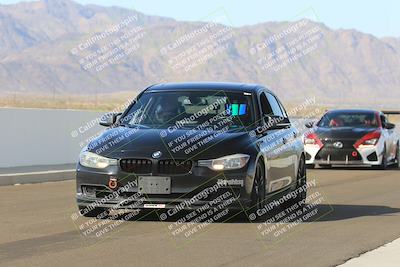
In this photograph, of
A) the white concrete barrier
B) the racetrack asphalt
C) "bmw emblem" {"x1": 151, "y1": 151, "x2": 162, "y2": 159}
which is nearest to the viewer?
the racetrack asphalt

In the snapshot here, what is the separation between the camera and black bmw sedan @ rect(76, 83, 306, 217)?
10492 millimetres

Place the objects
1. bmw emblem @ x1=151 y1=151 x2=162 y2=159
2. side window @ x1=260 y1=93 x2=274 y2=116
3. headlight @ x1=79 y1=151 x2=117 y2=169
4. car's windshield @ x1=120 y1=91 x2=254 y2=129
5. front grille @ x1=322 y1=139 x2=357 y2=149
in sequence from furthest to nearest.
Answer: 1. front grille @ x1=322 y1=139 x2=357 y2=149
2. side window @ x1=260 y1=93 x2=274 y2=116
3. car's windshield @ x1=120 y1=91 x2=254 y2=129
4. headlight @ x1=79 y1=151 x2=117 y2=169
5. bmw emblem @ x1=151 y1=151 x2=162 y2=159

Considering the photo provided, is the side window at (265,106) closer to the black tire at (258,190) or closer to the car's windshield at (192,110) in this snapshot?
the car's windshield at (192,110)

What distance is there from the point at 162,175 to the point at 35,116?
11762 mm

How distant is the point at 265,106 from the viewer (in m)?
12.5

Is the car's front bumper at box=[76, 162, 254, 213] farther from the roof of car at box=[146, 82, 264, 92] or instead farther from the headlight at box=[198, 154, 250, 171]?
the roof of car at box=[146, 82, 264, 92]

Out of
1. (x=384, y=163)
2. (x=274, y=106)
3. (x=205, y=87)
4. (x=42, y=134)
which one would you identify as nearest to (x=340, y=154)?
(x=384, y=163)

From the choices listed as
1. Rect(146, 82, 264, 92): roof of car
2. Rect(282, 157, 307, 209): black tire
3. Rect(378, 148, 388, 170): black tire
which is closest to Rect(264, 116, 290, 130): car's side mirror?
Rect(146, 82, 264, 92): roof of car

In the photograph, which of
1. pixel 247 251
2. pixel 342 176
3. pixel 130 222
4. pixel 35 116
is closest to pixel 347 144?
pixel 342 176

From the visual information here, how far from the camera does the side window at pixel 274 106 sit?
12844 millimetres

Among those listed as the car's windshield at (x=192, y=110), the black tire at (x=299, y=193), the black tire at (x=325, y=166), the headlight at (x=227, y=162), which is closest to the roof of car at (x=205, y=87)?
the car's windshield at (x=192, y=110)

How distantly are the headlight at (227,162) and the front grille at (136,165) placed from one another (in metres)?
0.56

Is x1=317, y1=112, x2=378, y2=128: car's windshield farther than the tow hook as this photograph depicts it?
Yes

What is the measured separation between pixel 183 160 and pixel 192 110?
4.67 feet
